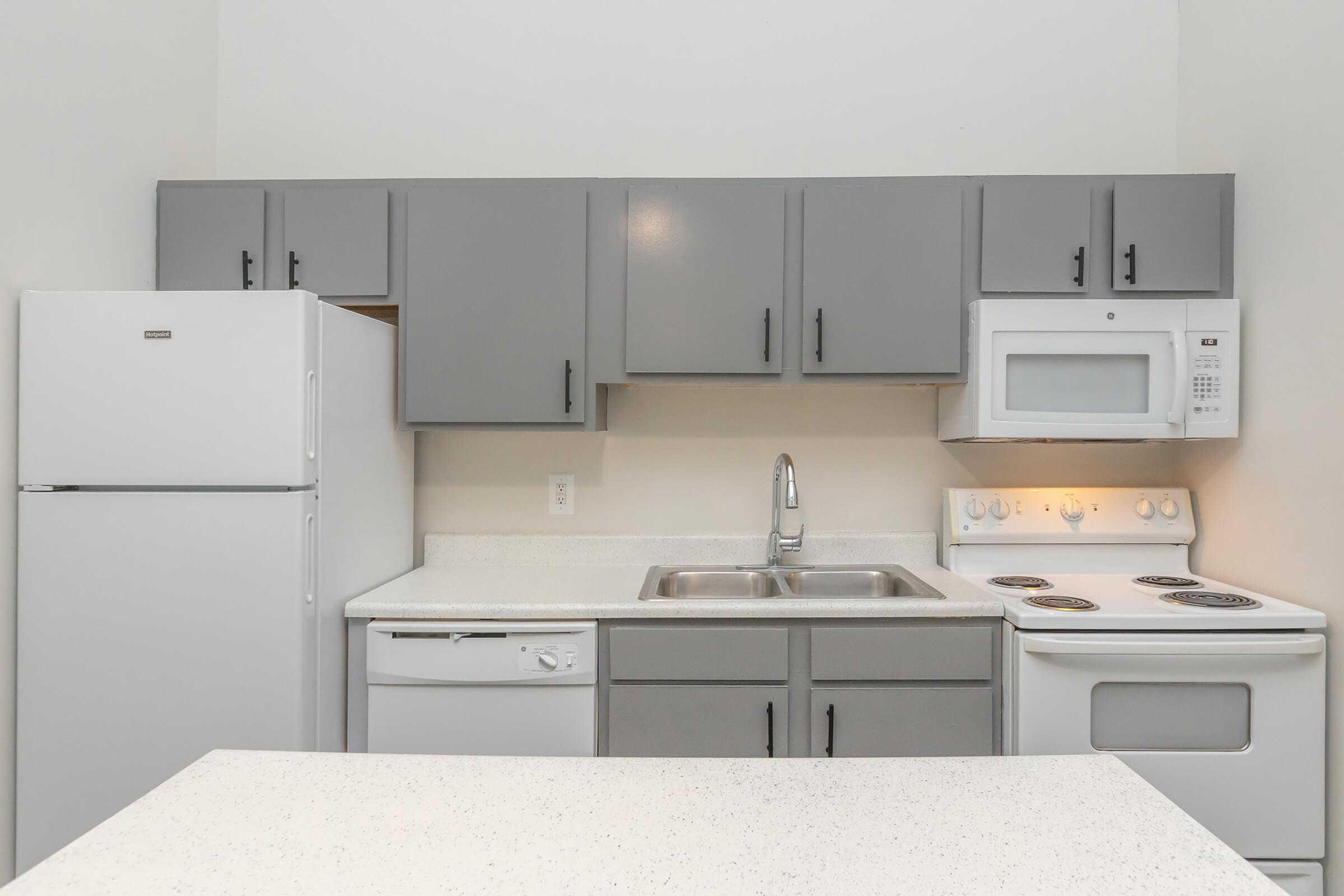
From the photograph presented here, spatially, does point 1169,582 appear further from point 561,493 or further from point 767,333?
point 561,493

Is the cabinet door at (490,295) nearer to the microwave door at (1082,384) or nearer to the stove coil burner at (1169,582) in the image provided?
the microwave door at (1082,384)

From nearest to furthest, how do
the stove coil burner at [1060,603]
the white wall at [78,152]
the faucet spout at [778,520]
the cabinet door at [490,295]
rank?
the white wall at [78,152] < the stove coil burner at [1060,603] < the cabinet door at [490,295] < the faucet spout at [778,520]

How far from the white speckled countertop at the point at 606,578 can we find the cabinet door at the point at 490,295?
542mm

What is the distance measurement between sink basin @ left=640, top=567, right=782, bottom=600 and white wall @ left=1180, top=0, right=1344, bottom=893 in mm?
1357

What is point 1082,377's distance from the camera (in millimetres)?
2178

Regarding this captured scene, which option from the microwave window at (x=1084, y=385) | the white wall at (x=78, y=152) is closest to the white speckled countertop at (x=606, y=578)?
the microwave window at (x=1084, y=385)

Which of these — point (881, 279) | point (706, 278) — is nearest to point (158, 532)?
point (706, 278)

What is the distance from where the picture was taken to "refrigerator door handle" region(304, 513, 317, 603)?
5.83 ft

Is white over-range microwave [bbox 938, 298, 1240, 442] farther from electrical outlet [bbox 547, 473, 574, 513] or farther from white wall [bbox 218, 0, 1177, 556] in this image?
electrical outlet [bbox 547, 473, 574, 513]

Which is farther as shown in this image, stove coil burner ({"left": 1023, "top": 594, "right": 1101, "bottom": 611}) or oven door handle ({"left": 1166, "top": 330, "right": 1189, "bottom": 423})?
oven door handle ({"left": 1166, "top": 330, "right": 1189, "bottom": 423})

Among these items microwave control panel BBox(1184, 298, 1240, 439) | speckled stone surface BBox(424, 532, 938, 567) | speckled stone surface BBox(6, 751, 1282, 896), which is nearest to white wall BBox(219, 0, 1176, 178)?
microwave control panel BBox(1184, 298, 1240, 439)

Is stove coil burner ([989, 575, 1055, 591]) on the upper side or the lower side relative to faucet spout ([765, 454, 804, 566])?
lower

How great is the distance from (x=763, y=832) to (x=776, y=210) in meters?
1.80

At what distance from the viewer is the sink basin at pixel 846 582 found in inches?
93.7
